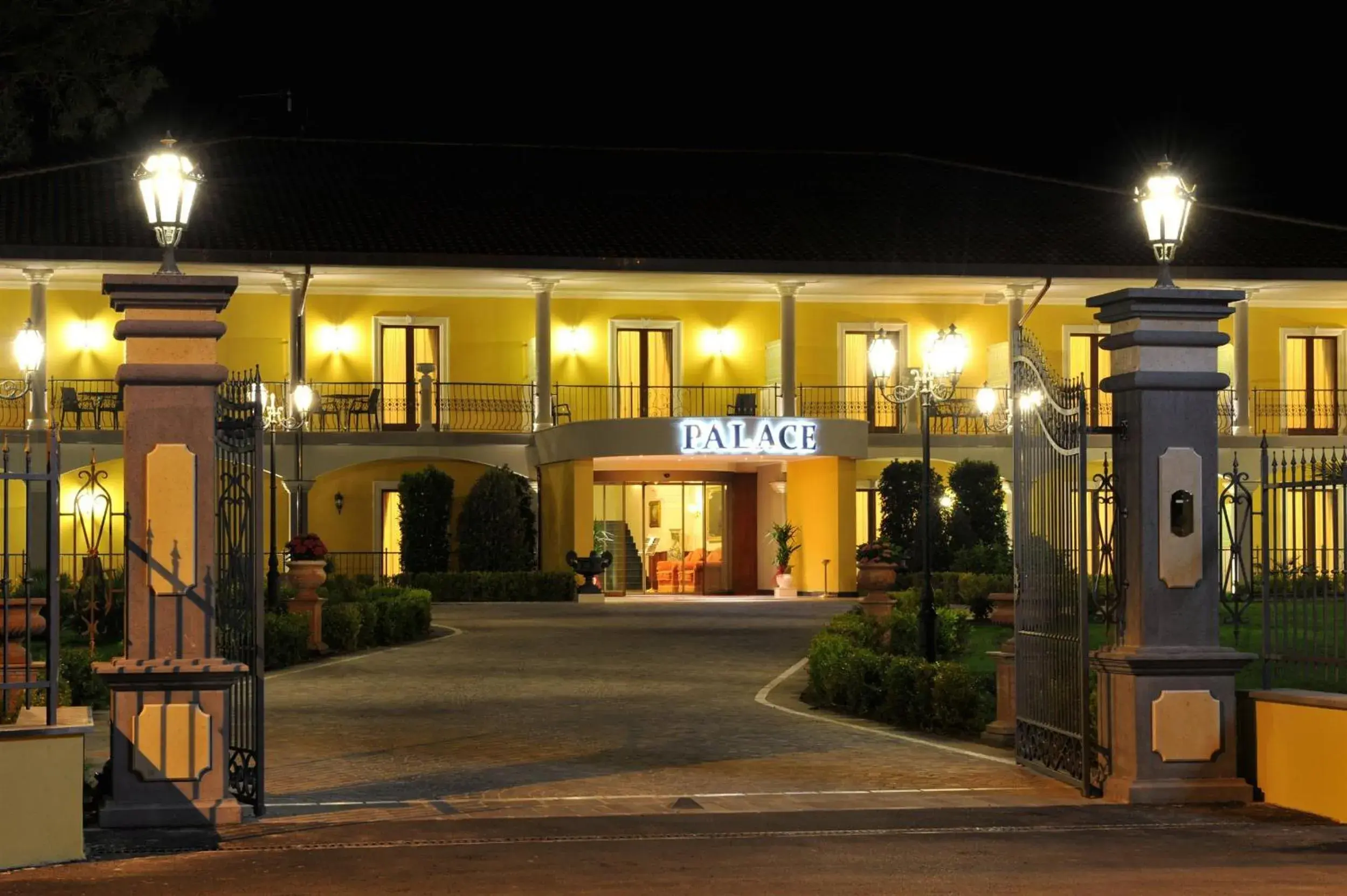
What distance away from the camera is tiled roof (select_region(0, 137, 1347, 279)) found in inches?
1219

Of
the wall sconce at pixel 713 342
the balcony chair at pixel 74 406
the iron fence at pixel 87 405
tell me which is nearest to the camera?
the balcony chair at pixel 74 406

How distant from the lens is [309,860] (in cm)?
852

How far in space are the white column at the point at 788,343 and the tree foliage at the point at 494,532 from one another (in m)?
5.41

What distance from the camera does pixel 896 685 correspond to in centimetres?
1440

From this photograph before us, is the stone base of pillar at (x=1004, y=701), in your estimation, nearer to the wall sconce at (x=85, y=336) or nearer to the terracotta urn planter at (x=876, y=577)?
the terracotta urn planter at (x=876, y=577)

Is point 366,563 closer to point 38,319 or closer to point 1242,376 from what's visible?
point 38,319

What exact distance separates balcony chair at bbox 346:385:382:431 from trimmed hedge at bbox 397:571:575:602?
4.70 m

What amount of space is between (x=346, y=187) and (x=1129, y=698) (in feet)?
84.6

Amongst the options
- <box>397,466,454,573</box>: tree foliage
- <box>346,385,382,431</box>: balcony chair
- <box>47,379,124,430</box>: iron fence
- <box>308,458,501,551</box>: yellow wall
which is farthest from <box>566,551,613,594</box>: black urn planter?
<box>47,379,124,430</box>: iron fence

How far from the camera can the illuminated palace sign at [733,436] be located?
28594 millimetres

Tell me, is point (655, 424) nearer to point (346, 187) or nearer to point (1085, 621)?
point (346, 187)

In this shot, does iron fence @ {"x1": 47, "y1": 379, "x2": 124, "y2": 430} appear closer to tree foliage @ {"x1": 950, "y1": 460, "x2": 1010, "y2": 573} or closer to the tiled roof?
the tiled roof

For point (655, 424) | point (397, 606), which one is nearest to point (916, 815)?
point (397, 606)

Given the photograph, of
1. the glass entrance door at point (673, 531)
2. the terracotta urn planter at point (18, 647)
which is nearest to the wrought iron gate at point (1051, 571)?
the terracotta urn planter at point (18, 647)
